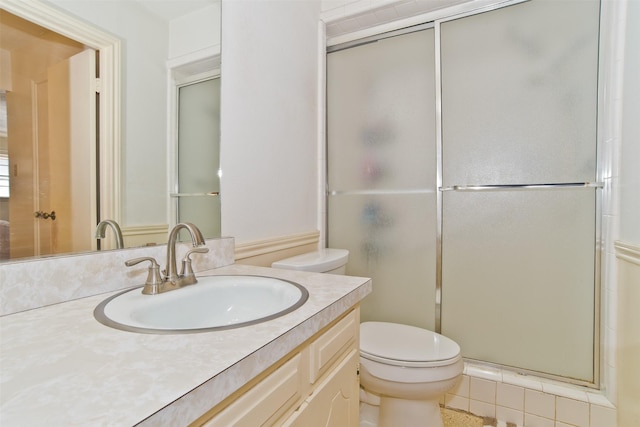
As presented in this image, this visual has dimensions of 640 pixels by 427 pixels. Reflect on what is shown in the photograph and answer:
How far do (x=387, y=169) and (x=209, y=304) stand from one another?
1.28m

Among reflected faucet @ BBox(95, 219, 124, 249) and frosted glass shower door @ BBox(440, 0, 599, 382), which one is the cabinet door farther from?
frosted glass shower door @ BBox(440, 0, 599, 382)

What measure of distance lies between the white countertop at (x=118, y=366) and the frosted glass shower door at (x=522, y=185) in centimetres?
126

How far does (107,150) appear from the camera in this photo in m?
0.83

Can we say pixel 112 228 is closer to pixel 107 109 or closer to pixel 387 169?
pixel 107 109

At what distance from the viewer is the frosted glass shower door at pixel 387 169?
1754 mm

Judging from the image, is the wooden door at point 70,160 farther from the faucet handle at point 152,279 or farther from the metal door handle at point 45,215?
the faucet handle at point 152,279

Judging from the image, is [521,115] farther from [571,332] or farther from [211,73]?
[211,73]

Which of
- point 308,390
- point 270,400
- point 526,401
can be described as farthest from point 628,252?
point 270,400

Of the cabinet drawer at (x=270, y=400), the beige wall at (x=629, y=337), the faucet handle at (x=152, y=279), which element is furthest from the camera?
the beige wall at (x=629, y=337)

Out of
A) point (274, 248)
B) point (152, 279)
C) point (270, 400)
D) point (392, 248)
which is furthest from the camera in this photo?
point (392, 248)

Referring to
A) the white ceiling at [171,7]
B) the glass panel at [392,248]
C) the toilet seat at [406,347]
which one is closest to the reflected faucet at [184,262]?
the white ceiling at [171,7]

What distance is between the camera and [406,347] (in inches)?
54.4

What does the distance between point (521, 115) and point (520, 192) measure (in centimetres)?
37

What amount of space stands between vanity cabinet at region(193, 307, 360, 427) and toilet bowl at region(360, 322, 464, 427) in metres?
0.36
